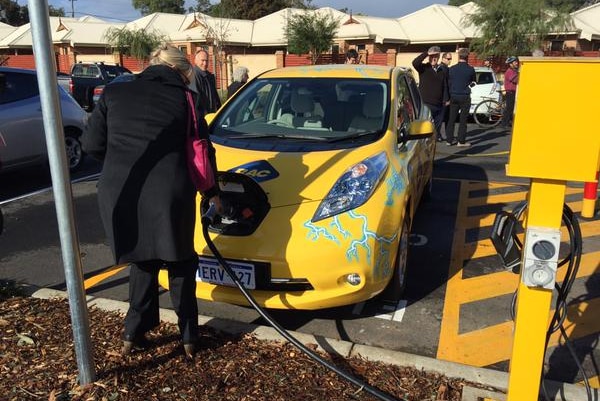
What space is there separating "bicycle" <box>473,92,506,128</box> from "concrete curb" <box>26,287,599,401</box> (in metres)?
12.0

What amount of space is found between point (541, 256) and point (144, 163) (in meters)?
1.80

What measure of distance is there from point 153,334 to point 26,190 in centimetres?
491

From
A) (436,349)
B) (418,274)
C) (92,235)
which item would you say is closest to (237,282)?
(436,349)

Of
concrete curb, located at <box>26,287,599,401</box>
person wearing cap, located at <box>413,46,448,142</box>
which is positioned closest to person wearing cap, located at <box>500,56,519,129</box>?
person wearing cap, located at <box>413,46,448,142</box>

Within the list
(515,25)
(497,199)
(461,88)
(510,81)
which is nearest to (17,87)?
(497,199)

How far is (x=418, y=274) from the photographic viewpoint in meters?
4.32

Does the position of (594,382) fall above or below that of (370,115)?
below

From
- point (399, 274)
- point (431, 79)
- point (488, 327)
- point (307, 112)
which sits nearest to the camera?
point (488, 327)

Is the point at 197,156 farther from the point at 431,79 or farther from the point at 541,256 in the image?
the point at 431,79

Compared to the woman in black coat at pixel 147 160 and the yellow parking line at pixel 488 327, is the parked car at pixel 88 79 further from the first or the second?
the woman in black coat at pixel 147 160

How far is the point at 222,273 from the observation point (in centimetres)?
317

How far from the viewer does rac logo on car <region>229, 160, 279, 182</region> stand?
3.49m

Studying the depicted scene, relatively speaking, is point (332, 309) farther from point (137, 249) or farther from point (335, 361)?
point (137, 249)

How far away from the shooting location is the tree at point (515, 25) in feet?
76.3
